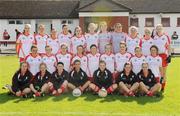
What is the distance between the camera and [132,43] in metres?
13.6

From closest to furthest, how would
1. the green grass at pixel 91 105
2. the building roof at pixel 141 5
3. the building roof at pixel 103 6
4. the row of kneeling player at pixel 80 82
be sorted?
the green grass at pixel 91 105 → the row of kneeling player at pixel 80 82 → the building roof at pixel 103 6 → the building roof at pixel 141 5

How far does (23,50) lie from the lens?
14.3 m

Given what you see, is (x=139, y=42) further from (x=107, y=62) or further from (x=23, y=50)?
(x=23, y=50)

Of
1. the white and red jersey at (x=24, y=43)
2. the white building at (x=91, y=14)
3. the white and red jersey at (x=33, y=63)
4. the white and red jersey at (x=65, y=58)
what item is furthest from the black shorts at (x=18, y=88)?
the white building at (x=91, y=14)

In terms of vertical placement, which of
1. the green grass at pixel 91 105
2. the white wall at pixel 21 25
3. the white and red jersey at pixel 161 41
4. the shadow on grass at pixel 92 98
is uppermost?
the white wall at pixel 21 25

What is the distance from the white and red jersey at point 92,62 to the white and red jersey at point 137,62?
1.08m

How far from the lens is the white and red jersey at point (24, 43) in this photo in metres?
14.2

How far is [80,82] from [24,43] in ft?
8.12

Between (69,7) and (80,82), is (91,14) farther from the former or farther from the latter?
(80,82)

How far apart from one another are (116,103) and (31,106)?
2.19 m

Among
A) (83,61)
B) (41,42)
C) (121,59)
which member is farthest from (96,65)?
(41,42)

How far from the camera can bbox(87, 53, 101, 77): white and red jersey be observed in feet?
44.2

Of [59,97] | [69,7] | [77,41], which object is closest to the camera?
[59,97]

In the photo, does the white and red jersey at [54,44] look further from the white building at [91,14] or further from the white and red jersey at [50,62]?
the white building at [91,14]
